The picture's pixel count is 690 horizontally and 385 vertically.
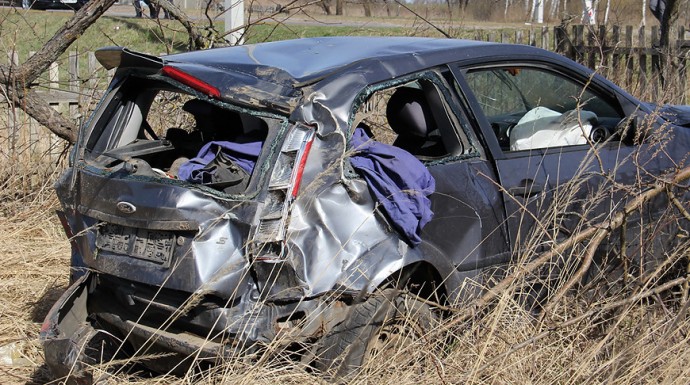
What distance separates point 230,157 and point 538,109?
2199 millimetres

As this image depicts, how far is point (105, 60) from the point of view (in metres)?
4.01

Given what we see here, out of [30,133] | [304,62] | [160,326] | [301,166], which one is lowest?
[160,326]

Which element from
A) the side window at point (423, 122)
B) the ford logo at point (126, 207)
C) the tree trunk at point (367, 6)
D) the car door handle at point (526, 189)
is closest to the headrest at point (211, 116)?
the side window at point (423, 122)

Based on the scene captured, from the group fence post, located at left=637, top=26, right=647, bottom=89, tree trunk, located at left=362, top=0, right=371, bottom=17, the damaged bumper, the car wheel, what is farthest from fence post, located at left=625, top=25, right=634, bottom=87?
the damaged bumper

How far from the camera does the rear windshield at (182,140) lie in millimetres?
3648

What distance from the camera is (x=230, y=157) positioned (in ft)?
12.2

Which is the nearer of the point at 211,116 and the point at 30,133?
the point at 211,116

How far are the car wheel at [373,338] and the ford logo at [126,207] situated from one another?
3.28 ft

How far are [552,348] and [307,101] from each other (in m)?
1.56

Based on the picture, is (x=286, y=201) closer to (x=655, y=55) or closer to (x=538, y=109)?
(x=538, y=109)

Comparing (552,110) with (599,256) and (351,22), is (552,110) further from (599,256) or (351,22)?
(351,22)

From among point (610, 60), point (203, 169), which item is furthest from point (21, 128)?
point (610, 60)

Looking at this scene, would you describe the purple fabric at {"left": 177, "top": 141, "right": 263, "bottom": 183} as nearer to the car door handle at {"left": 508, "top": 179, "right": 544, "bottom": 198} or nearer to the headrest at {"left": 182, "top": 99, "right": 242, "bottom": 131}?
the headrest at {"left": 182, "top": 99, "right": 242, "bottom": 131}

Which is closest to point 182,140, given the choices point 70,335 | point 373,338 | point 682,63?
point 70,335
